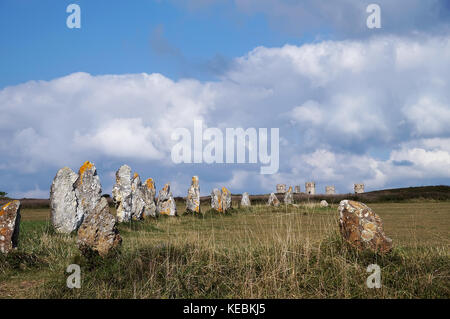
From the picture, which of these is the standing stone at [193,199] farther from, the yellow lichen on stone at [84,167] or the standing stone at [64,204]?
the standing stone at [64,204]

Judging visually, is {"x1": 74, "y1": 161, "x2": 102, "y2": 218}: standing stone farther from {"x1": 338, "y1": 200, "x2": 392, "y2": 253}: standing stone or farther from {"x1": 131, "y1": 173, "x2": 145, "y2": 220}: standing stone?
{"x1": 338, "y1": 200, "x2": 392, "y2": 253}: standing stone

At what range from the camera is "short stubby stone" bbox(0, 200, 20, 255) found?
1092cm

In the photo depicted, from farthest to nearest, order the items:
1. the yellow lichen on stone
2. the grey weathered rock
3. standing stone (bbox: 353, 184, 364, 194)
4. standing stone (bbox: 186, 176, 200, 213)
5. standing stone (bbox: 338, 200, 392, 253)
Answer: standing stone (bbox: 353, 184, 364, 194) < the grey weathered rock < standing stone (bbox: 186, 176, 200, 213) < the yellow lichen on stone < standing stone (bbox: 338, 200, 392, 253)

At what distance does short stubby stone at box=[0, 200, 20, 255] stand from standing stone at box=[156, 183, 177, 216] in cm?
1316

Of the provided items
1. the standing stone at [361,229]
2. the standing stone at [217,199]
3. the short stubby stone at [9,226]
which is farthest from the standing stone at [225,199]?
the standing stone at [361,229]

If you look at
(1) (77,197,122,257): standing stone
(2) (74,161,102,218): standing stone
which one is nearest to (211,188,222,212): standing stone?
(2) (74,161,102,218): standing stone

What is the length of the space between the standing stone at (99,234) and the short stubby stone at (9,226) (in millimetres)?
2701

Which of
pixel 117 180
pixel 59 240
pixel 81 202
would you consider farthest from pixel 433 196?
pixel 59 240

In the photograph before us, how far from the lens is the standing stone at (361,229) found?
8.88m
